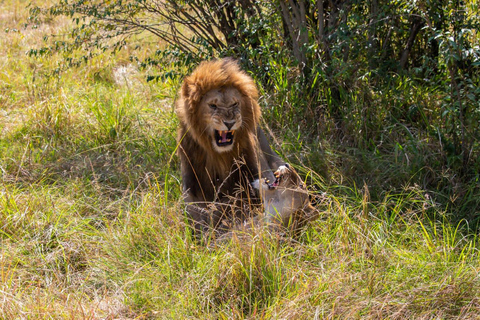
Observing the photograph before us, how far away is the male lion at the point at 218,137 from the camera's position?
11.4 feet

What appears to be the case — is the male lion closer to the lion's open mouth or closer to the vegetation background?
the lion's open mouth

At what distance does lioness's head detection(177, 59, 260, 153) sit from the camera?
3.47 meters

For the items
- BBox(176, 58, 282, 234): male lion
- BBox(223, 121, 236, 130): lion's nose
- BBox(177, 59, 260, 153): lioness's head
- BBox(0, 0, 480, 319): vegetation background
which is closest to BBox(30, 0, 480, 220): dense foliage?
BBox(0, 0, 480, 319): vegetation background

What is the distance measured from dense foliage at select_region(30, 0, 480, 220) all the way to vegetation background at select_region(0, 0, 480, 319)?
2cm

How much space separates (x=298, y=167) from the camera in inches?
160

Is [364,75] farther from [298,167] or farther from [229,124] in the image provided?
[229,124]

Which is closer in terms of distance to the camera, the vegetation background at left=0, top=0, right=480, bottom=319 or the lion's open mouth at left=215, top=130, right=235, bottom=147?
the vegetation background at left=0, top=0, right=480, bottom=319

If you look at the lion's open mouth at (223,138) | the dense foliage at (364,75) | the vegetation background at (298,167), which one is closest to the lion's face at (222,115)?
the lion's open mouth at (223,138)

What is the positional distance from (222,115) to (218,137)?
191 mm

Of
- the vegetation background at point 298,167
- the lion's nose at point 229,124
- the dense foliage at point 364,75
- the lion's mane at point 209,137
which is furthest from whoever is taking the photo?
the dense foliage at point 364,75

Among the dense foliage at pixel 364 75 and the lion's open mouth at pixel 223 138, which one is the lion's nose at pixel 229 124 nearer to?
the lion's open mouth at pixel 223 138

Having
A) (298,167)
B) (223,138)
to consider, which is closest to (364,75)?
(298,167)

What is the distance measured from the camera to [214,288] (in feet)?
9.32

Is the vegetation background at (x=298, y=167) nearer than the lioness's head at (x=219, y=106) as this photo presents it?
Yes
